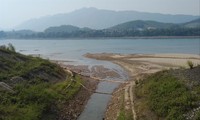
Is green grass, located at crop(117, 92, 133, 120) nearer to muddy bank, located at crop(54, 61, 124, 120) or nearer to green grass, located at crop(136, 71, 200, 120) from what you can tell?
green grass, located at crop(136, 71, 200, 120)

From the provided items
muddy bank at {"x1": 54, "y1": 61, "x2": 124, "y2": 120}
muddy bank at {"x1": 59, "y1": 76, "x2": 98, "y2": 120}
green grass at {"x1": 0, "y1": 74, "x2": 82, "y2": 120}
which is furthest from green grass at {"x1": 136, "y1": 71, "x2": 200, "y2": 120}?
green grass at {"x1": 0, "y1": 74, "x2": 82, "y2": 120}

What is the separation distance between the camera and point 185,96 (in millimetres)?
24828

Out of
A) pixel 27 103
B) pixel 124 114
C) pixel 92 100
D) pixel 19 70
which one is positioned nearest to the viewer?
pixel 27 103

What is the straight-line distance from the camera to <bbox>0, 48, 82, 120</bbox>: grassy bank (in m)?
25.9

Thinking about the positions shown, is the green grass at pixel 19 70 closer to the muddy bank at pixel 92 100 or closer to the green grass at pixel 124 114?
the muddy bank at pixel 92 100

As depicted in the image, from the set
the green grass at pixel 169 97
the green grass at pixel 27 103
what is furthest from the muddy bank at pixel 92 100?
the green grass at pixel 169 97

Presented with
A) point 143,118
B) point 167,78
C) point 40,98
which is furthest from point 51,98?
point 167,78

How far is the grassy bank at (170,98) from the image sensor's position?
23.4 meters

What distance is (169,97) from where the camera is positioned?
26.5 m

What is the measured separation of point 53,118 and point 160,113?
352 inches

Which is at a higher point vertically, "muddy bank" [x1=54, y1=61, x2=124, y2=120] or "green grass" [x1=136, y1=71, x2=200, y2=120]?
"green grass" [x1=136, y1=71, x2=200, y2=120]

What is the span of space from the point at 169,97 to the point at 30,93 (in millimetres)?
11856

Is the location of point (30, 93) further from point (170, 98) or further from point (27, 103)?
point (170, 98)

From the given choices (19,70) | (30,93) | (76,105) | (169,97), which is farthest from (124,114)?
(19,70)
